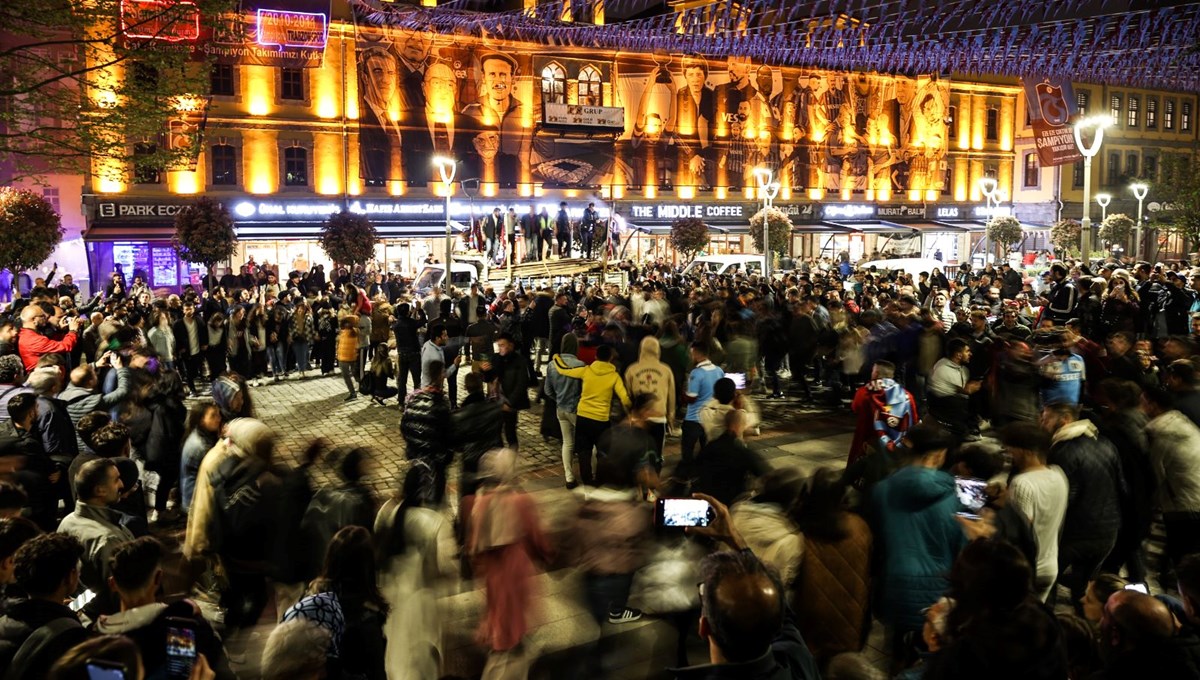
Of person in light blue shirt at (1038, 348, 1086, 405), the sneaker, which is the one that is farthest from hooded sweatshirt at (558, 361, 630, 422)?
person in light blue shirt at (1038, 348, 1086, 405)

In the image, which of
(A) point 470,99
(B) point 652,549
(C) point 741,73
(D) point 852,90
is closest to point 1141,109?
(D) point 852,90

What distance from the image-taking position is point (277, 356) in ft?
52.4

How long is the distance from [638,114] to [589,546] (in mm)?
36743

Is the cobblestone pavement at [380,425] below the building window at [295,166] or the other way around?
below

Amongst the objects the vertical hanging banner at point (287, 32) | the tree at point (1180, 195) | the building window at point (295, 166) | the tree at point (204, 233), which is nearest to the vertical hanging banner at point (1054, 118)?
the tree at point (1180, 195)

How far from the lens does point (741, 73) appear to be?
1622 inches

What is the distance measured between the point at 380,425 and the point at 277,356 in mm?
4862

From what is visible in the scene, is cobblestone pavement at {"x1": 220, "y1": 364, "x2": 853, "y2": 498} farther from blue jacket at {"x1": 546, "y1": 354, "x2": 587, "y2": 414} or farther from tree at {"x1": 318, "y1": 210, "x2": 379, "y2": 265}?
tree at {"x1": 318, "y1": 210, "x2": 379, "y2": 265}

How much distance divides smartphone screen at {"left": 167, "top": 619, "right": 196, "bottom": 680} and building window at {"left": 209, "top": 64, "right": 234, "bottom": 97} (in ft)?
110

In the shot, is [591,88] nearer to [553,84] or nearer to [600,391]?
[553,84]

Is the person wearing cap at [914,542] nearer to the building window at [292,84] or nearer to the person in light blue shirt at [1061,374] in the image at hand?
the person in light blue shirt at [1061,374]

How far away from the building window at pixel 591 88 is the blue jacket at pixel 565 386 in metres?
32.2

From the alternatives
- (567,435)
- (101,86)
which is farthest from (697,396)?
(101,86)

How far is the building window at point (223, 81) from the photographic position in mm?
32219
